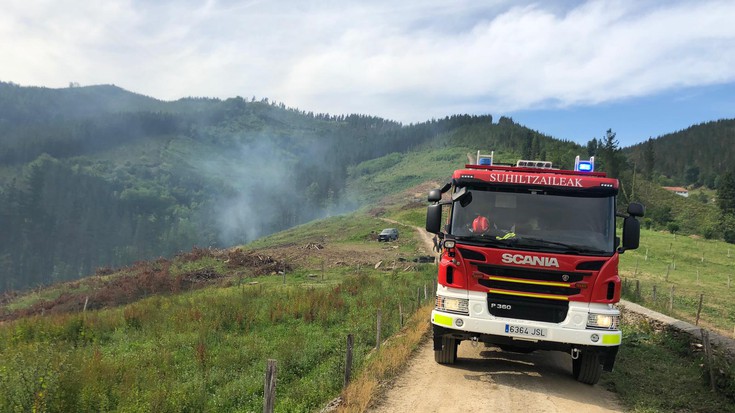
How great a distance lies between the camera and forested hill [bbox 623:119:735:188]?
165 meters

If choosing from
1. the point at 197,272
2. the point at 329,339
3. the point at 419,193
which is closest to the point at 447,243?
the point at 329,339

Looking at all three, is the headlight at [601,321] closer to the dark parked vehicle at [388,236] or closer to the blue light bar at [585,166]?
the blue light bar at [585,166]

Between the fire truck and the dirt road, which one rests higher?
the fire truck

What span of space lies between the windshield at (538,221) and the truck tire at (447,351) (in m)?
2.49

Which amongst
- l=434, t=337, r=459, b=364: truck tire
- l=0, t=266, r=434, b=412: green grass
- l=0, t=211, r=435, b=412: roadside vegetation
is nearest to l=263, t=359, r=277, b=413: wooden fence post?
l=0, t=266, r=434, b=412: green grass

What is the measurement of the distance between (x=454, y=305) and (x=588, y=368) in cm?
303

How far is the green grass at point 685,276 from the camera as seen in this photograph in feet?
80.8

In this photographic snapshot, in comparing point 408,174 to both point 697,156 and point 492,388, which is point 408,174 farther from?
point 492,388

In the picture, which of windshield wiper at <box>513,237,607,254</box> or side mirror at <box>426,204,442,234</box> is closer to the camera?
windshield wiper at <box>513,237,607,254</box>

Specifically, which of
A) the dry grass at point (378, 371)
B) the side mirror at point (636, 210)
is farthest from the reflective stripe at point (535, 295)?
Result: the dry grass at point (378, 371)

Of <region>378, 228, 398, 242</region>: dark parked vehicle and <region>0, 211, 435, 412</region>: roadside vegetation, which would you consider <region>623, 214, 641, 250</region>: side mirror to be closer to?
<region>0, 211, 435, 412</region>: roadside vegetation

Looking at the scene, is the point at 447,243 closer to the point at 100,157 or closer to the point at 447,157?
the point at 447,157

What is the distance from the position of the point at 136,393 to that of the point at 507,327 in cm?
764

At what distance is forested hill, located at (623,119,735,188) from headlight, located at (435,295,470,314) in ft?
565
